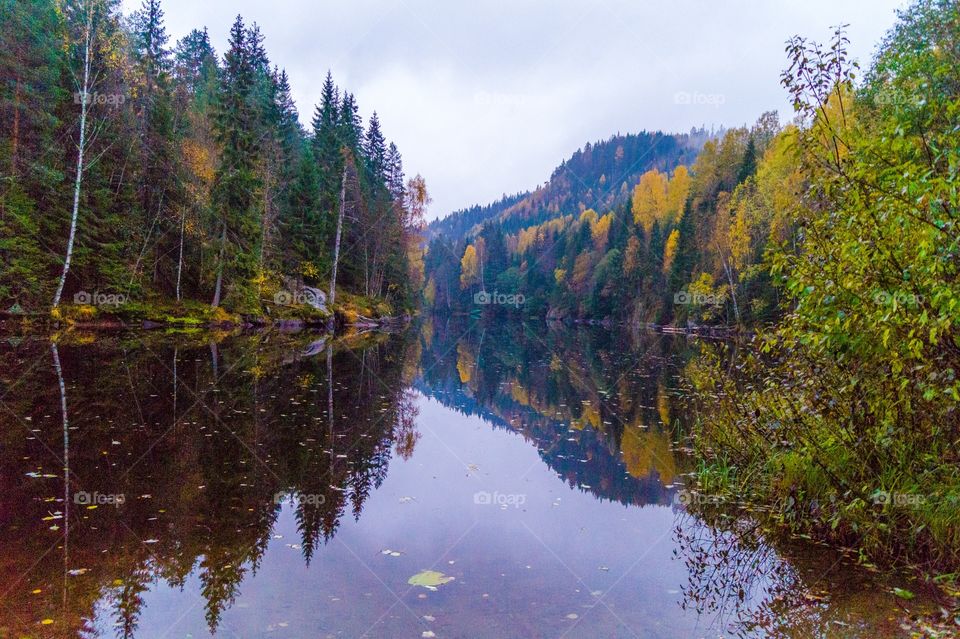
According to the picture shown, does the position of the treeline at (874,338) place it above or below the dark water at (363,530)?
above

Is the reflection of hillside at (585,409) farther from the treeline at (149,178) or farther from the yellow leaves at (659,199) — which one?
the yellow leaves at (659,199)

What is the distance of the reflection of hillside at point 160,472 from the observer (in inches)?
187

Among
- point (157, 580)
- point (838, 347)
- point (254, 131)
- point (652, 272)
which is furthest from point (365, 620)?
point (652, 272)

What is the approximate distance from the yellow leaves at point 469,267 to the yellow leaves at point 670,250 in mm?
69066

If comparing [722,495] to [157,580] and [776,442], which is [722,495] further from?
[157,580]

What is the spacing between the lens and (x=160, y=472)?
7414mm

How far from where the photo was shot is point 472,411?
1429cm
